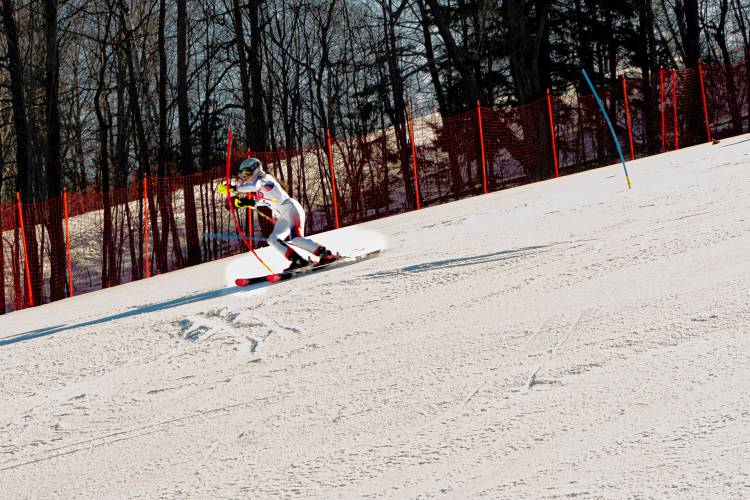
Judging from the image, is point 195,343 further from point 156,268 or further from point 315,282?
point 156,268

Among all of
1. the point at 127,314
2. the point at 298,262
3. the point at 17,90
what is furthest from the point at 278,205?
the point at 17,90

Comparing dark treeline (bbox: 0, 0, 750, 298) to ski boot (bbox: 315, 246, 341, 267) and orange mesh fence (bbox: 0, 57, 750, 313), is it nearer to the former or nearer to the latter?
orange mesh fence (bbox: 0, 57, 750, 313)

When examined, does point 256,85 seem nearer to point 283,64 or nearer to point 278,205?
point 283,64

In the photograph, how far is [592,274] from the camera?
27.3 ft

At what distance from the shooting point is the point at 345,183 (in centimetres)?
2116

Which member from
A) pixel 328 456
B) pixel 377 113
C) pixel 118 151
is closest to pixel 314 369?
pixel 328 456

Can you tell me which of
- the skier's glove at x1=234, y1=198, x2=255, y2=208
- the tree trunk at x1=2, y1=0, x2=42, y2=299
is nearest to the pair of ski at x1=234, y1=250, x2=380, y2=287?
the skier's glove at x1=234, y1=198, x2=255, y2=208

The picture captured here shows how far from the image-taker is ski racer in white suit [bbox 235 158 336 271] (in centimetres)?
1145

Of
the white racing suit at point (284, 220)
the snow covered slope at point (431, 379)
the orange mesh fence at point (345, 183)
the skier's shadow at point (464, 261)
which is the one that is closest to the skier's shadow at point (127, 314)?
the snow covered slope at point (431, 379)

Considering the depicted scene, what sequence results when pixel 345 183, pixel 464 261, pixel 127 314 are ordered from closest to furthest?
1. pixel 464 261
2. pixel 127 314
3. pixel 345 183

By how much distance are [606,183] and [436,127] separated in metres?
7.42

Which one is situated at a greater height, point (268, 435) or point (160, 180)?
point (160, 180)

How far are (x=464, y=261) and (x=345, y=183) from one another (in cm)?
1123

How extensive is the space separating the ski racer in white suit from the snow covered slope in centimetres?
80
